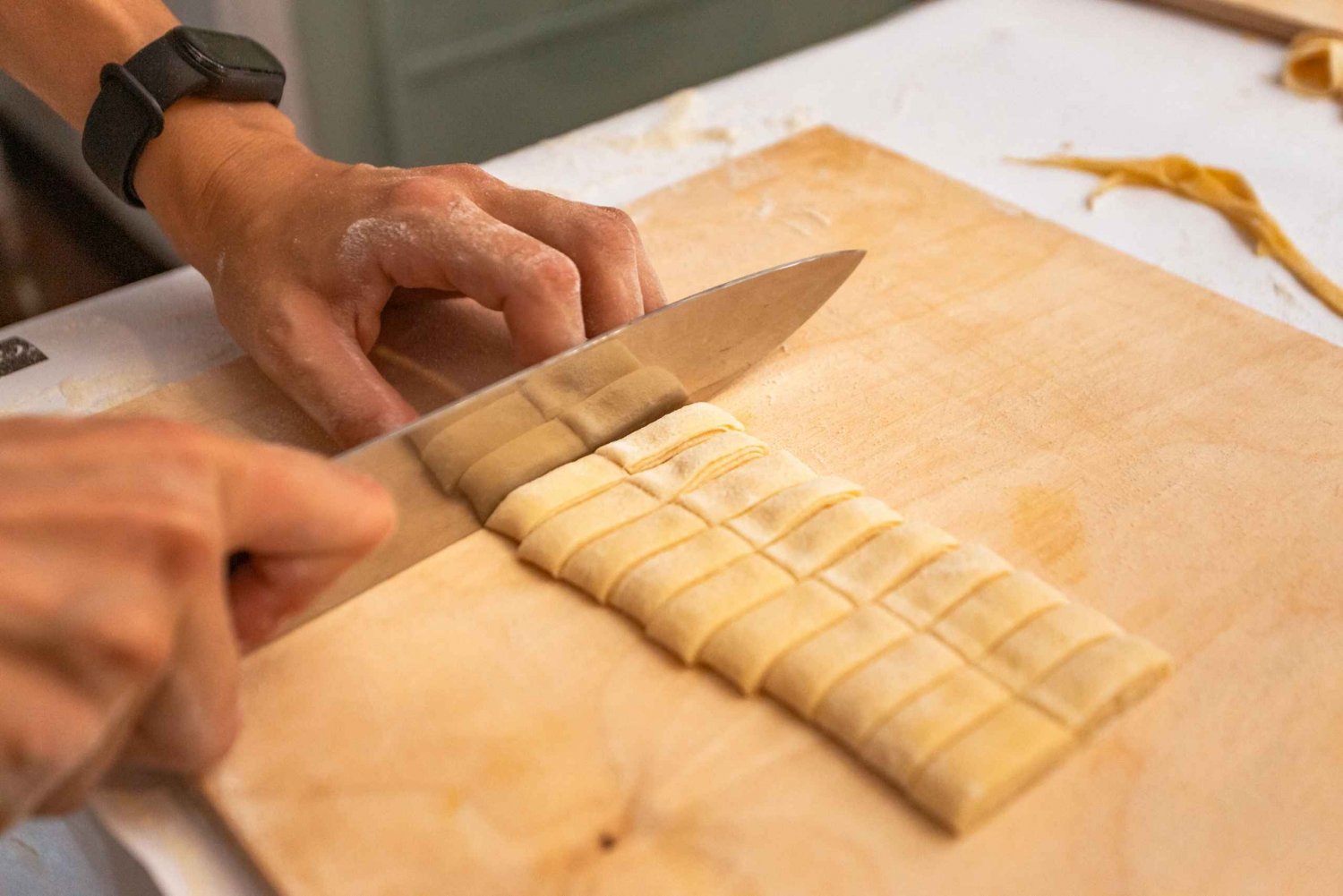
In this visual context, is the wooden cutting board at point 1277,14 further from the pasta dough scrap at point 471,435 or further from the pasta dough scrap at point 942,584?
the pasta dough scrap at point 471,435

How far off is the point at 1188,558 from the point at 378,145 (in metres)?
3.08

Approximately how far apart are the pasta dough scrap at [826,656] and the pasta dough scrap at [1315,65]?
6.77 feet

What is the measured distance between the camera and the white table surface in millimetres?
1723

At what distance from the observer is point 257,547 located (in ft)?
3.37

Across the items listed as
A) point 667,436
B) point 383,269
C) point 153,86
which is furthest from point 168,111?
point 667,436

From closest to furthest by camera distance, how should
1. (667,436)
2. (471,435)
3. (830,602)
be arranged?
1. (830,602)
2. (471,435)
3. (667,436)

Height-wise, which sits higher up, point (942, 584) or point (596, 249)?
point (596, 249)

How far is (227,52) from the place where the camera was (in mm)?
1782

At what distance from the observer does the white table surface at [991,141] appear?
5.65 ft

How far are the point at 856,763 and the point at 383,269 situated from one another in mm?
891

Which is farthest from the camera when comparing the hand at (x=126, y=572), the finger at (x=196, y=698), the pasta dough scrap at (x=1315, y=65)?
the pasta dough scrap at (x=1315, y=65)

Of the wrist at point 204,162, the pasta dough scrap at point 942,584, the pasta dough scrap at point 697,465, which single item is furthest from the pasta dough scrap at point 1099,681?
the wrist at point 204,162

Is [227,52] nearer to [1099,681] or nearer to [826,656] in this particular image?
[826,656]

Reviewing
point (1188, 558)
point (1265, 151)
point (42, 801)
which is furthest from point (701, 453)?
point (1265, 151)
